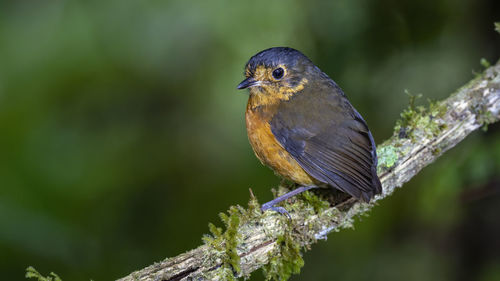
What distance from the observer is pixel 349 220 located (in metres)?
3.33

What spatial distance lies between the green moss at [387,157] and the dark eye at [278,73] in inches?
34.6

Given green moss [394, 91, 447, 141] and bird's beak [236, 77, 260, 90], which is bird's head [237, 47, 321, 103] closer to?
bird's beak [236, 77, 260, 90]

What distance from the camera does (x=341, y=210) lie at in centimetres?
328

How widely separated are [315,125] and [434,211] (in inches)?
52.5

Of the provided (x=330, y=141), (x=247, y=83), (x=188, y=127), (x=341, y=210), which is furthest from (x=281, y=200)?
(x=188, y=127)

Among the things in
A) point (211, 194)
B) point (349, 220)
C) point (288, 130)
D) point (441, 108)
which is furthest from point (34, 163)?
point (441, 108)

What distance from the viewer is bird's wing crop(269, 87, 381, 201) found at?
10.5 ft

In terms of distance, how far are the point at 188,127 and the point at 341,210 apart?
2241mm

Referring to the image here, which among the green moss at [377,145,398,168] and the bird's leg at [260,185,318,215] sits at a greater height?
the green moss at [377,145,398,168]

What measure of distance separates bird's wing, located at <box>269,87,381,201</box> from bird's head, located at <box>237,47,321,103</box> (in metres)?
0.12

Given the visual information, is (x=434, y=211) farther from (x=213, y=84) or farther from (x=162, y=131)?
(x=162, y=131)

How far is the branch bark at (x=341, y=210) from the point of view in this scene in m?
2.66

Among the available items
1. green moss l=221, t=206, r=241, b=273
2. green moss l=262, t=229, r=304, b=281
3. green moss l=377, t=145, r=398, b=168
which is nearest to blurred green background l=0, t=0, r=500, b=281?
green moss l=377, t=145, r=398, b=168

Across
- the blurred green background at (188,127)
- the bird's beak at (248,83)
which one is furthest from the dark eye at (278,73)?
the blurred green background at (188,127)
